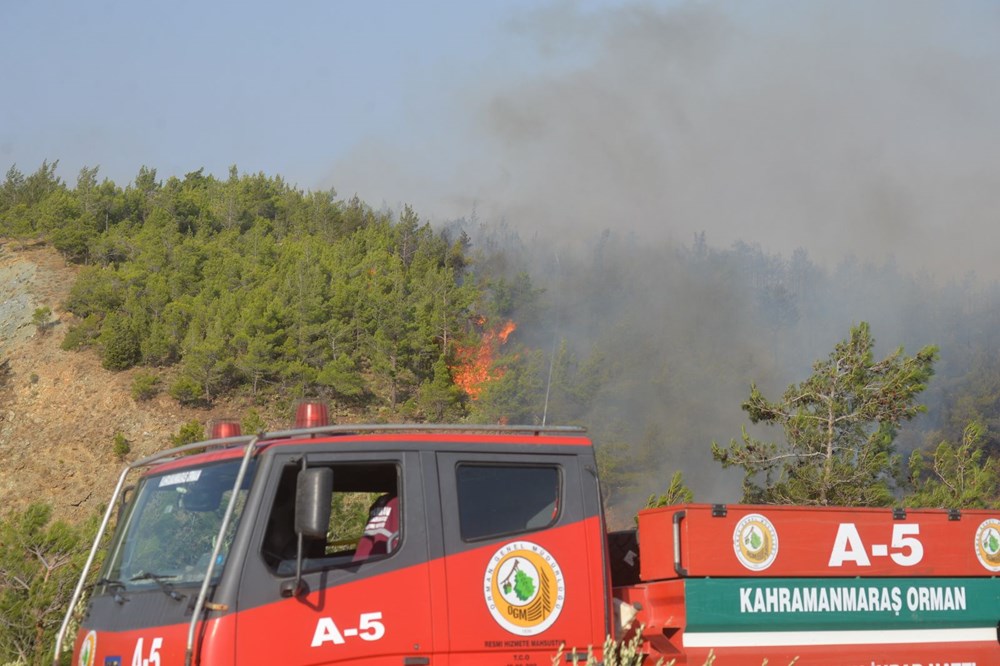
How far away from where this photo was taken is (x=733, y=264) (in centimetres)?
8906

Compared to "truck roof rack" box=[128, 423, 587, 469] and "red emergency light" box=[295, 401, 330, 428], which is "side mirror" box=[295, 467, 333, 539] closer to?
"truck roof rack" box=[128, 423, 587, 469]

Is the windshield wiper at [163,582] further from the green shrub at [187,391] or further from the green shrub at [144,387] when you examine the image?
the green shrub at [144,387]

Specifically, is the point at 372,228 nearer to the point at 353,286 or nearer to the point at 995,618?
the point at 353,286

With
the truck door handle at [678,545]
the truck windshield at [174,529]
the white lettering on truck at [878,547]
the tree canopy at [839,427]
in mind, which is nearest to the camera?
the truck windshield at [174,529]

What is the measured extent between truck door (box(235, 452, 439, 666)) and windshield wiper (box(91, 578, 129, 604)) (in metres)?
0.89

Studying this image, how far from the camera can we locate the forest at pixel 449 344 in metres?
22.3

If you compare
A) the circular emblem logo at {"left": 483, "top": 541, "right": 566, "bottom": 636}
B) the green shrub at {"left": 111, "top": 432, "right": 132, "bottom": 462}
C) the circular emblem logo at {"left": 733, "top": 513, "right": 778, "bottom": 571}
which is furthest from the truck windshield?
the green shrub at {"left": 111, "top": 432, "right": 132, "bottom": 462}

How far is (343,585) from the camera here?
548 cm

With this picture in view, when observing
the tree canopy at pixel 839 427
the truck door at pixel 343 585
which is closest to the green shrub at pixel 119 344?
the tree canopy at pixel 839 427

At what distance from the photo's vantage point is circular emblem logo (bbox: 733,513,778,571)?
6242mm

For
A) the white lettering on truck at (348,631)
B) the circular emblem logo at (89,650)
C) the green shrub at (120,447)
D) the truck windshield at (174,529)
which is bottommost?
the circular emblem logo at (89,650)

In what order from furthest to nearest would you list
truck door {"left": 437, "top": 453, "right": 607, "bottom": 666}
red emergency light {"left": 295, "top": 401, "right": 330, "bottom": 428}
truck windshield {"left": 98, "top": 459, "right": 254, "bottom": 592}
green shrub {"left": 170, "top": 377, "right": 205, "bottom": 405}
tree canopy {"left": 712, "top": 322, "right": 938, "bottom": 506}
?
green shrub {"left": 170, "top": 377, "right": 205, "bottom": 405}, tree canopy {"left": 712, "top": 322, "right": 938, "bottom": 506}, red emergency light {"left": 295, "top": 401, "right": 330, "bottom": 428}, truck door {"left": 437, "top": 453, "right": 607, "bottom": 666}, truck windshield {"left": 98, "top": 459, "right": 254, "bottom": 592}

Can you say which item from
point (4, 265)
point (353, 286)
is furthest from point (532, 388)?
point (4, 265)

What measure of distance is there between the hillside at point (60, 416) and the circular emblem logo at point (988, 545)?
3241cm
